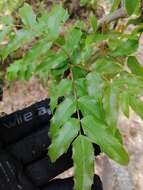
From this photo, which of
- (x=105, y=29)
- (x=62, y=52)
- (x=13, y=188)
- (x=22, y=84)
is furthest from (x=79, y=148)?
(x=22, y=84)

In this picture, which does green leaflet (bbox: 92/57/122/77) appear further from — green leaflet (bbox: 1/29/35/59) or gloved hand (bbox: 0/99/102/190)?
gloved hand (bbox: 0/99/102/190)

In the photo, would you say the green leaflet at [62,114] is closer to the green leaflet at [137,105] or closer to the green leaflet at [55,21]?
the green leaflet at [137,105]

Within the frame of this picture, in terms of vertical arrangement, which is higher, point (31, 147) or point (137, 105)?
point (137, 105)

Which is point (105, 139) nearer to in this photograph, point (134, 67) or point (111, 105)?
point (111, 105)

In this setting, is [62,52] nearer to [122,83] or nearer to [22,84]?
[122,83]

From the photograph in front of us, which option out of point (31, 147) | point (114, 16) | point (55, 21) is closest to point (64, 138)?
point (55, 21)

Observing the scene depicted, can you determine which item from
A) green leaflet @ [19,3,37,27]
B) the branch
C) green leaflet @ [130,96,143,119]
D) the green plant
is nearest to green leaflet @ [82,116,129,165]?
the green plant

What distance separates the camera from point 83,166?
4.19ft

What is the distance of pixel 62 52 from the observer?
158 cm

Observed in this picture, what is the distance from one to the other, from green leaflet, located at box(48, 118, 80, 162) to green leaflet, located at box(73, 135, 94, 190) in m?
0.04

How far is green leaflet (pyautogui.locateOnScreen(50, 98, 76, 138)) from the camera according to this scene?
140cm

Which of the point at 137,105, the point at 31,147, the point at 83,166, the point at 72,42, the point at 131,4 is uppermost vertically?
the point at 131,4

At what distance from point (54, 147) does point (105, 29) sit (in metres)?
0.74

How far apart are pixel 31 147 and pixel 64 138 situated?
1063 millimetres
